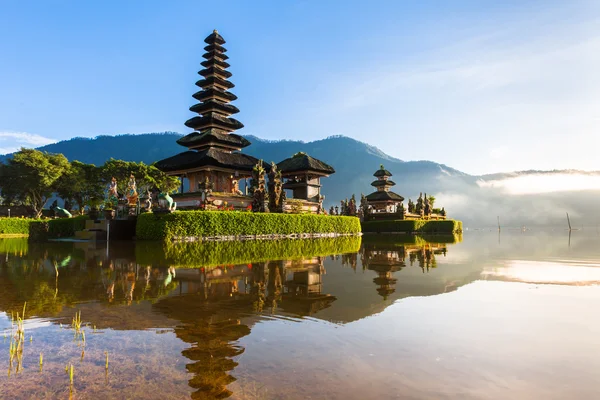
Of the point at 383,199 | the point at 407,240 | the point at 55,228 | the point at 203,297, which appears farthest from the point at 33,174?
the point at 203,297

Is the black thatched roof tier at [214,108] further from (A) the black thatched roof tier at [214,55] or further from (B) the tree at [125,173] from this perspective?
(B) the tree at [125,173]

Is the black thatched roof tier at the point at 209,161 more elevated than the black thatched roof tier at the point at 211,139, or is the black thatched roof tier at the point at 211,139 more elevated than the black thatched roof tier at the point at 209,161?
the black thatched roof tier at the point at 211,139

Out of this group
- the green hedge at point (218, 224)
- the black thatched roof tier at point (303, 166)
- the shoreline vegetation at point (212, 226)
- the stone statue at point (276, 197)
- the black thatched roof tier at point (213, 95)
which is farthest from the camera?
the black thatched roof tier at point (303, 166)

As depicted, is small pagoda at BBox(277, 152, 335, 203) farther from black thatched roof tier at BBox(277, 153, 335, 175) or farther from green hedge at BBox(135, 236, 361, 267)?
green hedge at BBox(135, 236, 361, 267)

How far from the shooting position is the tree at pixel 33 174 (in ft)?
198

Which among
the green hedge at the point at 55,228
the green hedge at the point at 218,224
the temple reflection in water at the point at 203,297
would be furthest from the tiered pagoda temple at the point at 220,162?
Result: the temple reflection in water at the point at 203,297

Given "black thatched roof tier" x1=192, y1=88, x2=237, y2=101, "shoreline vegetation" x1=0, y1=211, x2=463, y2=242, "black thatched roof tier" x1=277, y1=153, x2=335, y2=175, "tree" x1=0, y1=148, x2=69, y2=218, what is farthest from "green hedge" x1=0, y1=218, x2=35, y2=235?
"black thatched roof tier" x1=277, y1=153, x2=335, y2=175

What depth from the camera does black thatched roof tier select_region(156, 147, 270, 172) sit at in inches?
1577

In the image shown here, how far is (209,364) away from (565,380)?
127 inches

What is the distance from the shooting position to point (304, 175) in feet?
174

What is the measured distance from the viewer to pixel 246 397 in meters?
3.14

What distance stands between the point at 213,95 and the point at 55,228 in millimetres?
23168

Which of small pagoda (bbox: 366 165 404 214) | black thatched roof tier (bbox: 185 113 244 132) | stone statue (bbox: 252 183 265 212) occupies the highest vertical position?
black thatched roof tier (bbox: 185 113 244 132)

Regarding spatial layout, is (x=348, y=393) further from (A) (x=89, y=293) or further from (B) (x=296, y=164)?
(B) (x=296, y=164)
